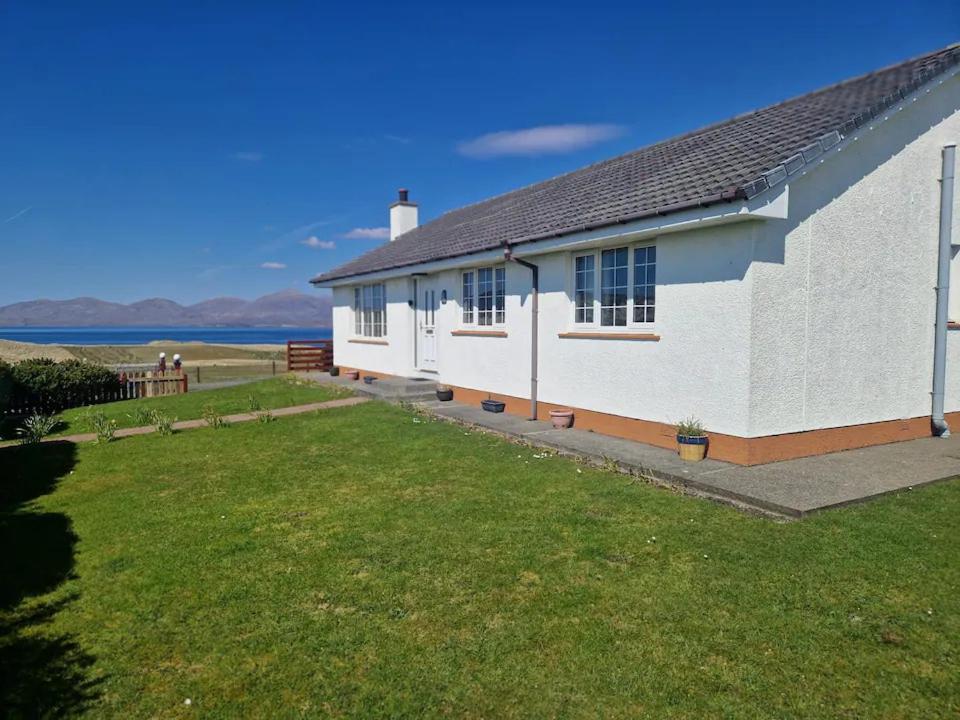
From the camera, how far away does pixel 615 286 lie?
33.2 feet

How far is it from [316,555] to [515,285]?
8093 mm

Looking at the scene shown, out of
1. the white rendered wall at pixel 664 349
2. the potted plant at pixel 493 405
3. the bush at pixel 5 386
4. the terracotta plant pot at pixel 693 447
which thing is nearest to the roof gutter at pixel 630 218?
the white rendered wall at pixel 664 349

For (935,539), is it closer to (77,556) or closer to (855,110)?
(855,110)

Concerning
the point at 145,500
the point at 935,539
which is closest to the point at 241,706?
the point at 145,500

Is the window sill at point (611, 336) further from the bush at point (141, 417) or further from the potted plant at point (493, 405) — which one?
the bush at point (141, 417)

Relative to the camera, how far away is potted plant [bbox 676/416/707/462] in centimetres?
806

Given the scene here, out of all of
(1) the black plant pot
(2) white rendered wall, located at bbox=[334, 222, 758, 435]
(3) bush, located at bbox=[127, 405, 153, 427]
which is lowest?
(3) bush, located at bbox=[127, 405, 153, 427]

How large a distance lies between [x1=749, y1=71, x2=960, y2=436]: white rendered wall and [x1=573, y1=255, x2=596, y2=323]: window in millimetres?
3351

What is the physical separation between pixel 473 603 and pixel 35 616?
126 inches

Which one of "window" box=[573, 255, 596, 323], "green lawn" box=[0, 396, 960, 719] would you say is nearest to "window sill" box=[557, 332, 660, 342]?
"window" box=[573, 255, 596, 323]

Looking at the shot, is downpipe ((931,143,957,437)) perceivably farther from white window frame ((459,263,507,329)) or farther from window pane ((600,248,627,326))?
white window frame ((459,263,507,329))

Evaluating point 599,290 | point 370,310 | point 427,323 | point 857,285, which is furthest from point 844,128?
point 370,310

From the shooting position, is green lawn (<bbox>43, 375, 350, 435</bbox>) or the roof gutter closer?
the roof gutter

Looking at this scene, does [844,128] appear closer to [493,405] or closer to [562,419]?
[562,419]
